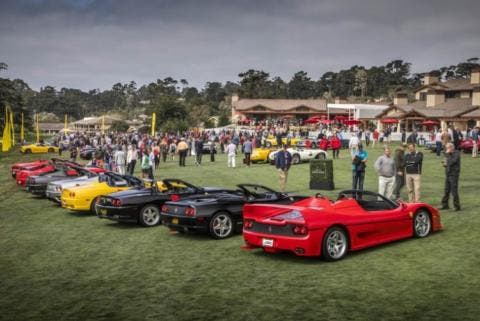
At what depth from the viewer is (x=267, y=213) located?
950 cm

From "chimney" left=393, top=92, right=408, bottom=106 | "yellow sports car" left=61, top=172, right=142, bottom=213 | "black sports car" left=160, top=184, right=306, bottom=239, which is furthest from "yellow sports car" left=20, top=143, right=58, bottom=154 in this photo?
"chimney" left=393, top=92, right=408, bottom=106

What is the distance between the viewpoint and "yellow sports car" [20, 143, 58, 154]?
162 feet

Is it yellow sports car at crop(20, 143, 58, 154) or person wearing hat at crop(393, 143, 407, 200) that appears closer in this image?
person wearing hat at crop(393, 143, 407, 200)

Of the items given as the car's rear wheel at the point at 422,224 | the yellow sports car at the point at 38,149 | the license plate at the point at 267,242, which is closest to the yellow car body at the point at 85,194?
the license plate at the point at 267,242

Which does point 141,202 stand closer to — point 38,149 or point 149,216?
point 149,216

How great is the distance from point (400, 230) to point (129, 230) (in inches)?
258

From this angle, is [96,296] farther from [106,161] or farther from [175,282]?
[106,161]

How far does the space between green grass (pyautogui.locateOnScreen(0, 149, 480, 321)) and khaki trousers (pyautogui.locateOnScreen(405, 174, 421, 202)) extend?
4.93 feet

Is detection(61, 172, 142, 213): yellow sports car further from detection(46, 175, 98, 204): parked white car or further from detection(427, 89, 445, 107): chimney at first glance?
detection(427, 89, 445, 107): chimney

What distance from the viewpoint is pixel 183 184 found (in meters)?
13.7

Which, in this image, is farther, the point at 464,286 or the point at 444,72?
the point at 444,72

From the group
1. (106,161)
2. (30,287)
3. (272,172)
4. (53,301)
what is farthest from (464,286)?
(106,161)

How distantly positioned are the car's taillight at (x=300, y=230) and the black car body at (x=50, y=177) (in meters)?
11.0

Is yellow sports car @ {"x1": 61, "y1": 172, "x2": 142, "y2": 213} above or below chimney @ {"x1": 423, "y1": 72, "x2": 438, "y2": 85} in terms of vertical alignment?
below
